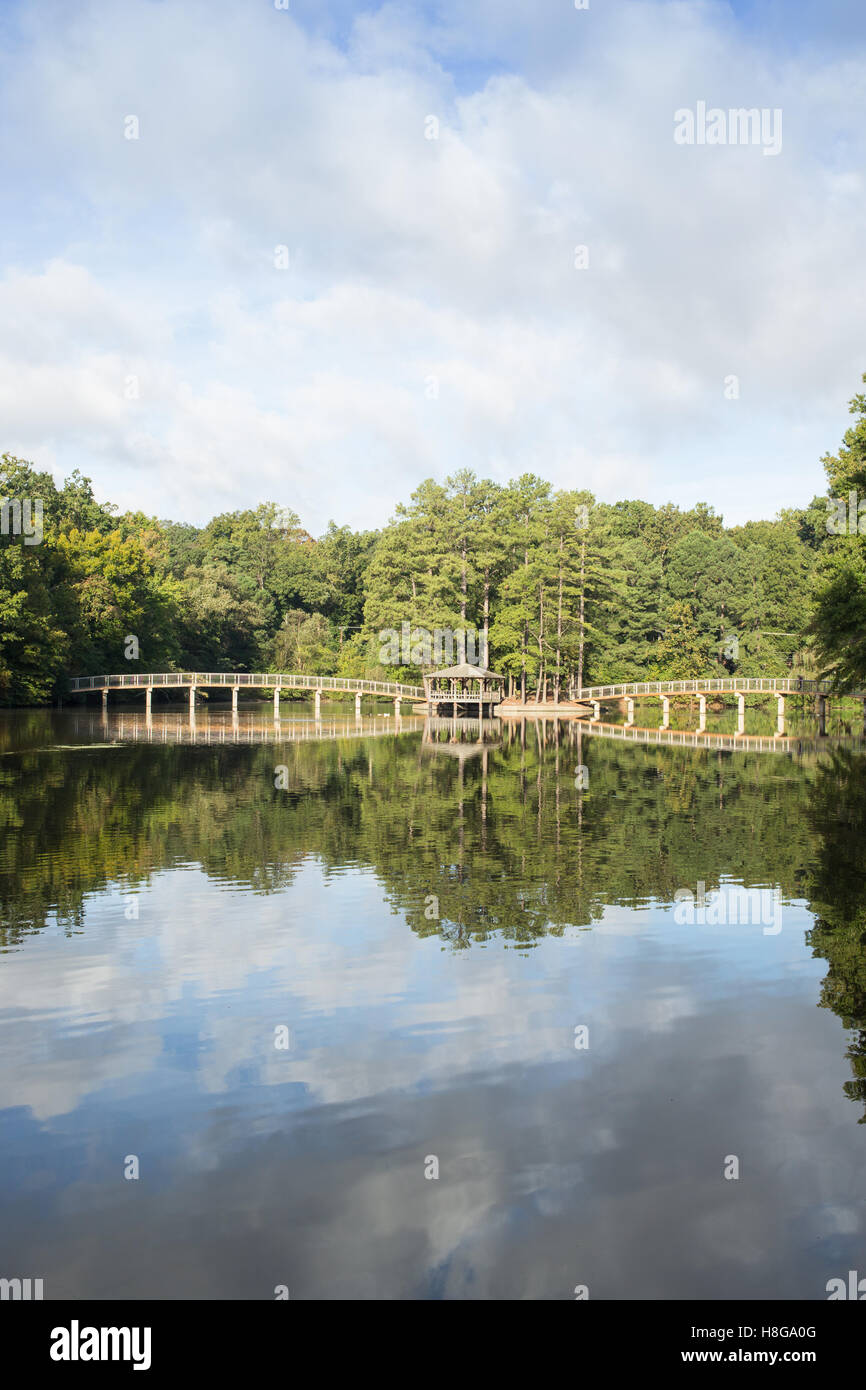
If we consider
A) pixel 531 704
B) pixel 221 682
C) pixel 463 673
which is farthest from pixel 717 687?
pixel 221 682

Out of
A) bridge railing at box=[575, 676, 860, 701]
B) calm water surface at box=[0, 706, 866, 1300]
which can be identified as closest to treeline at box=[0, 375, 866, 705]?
bridge railing at box=[575, 676, 860, 701]

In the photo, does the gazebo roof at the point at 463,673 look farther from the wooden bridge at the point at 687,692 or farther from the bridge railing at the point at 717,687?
the bridge railing at the point at 717,687

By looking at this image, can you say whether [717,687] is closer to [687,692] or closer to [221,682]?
[687,692]

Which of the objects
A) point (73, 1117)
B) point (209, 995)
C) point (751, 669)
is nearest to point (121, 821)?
point (209, 995)

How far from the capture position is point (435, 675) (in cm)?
6125

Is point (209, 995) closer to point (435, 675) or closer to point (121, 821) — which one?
point (121, 821)

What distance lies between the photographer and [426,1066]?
31.2 feet

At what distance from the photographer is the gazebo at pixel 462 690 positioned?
6234 cm

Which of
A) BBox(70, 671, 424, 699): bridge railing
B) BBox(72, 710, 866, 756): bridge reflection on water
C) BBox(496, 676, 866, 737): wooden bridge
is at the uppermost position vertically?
BBox(70, 671, 424, 699): bridge railing

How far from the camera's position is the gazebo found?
6234 cm

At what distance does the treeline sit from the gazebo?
10.1ft

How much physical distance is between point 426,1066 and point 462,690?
58.5 m

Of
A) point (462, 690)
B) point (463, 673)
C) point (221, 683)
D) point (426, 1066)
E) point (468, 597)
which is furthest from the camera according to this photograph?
point (468, 597)

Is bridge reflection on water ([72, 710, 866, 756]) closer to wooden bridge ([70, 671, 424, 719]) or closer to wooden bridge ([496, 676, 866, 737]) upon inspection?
wooden bridge ([70, 671, 424, 719])
